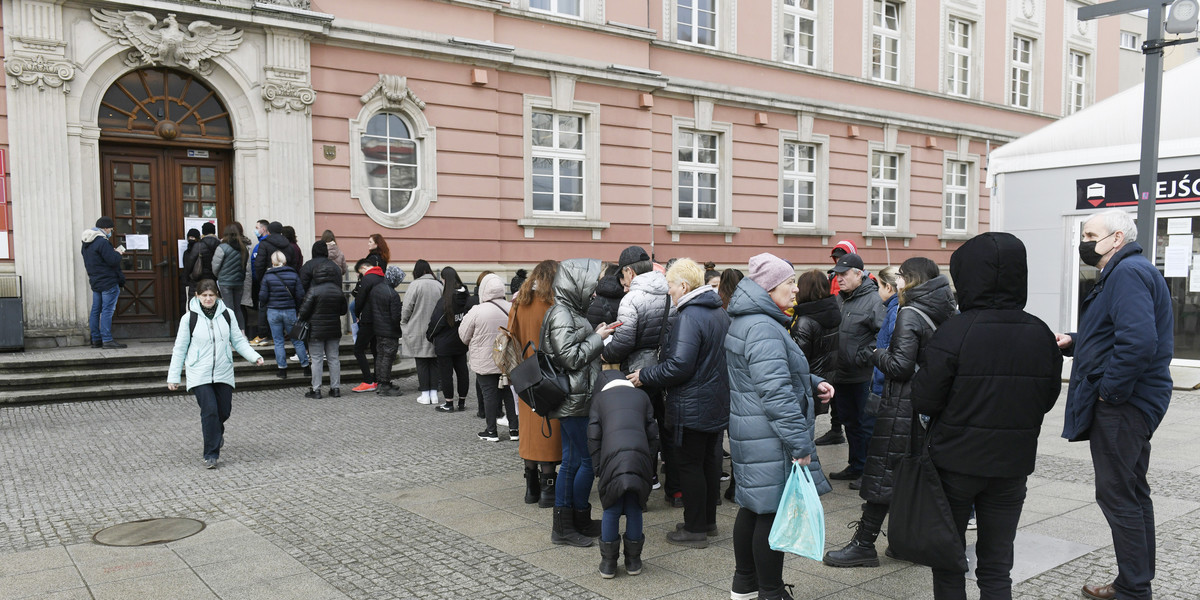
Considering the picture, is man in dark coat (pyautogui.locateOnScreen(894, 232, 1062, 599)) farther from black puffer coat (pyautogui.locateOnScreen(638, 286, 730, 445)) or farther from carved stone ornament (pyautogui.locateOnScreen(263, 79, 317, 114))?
carved stone ornament (pyautogui.locateOnScreen(263, 79, 317, 114))

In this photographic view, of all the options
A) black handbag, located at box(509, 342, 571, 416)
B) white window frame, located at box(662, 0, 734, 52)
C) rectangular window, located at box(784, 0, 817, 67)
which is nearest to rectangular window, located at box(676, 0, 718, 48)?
white window frame, located at box(662, 0, 734, 52)

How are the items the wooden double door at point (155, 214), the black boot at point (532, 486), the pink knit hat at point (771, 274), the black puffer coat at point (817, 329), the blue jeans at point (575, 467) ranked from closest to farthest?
the pink knit hat at point (771, 274)
the blue jeans at point (575, 467)
the black boot at point (532, 486)
the black puffer coat at point (817, 329)
the wooden double door at point (155, 214)

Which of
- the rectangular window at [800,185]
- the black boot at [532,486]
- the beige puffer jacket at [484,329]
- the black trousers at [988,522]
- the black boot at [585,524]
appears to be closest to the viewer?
the black trousers at [988,522]

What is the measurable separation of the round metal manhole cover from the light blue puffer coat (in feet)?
5.28

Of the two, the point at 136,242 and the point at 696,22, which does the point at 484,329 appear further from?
the point at 696,22

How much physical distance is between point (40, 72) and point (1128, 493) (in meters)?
13.2

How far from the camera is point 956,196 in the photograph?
25.0 meters

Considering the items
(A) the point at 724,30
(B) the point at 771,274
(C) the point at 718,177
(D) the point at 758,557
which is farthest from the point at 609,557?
(A) the point at 724,30

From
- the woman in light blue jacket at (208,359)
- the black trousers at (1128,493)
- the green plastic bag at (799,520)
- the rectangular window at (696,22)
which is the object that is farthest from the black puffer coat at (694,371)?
the rectangular window at (696,22)

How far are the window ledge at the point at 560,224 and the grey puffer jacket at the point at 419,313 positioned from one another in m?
5.34

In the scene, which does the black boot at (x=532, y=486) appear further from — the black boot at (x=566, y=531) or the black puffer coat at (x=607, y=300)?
the black puffer coat at (x=607, y=300)

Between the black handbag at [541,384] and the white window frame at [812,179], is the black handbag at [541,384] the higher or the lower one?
the lower one

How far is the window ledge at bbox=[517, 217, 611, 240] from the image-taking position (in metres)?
16.2

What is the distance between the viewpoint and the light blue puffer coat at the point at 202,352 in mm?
7344
